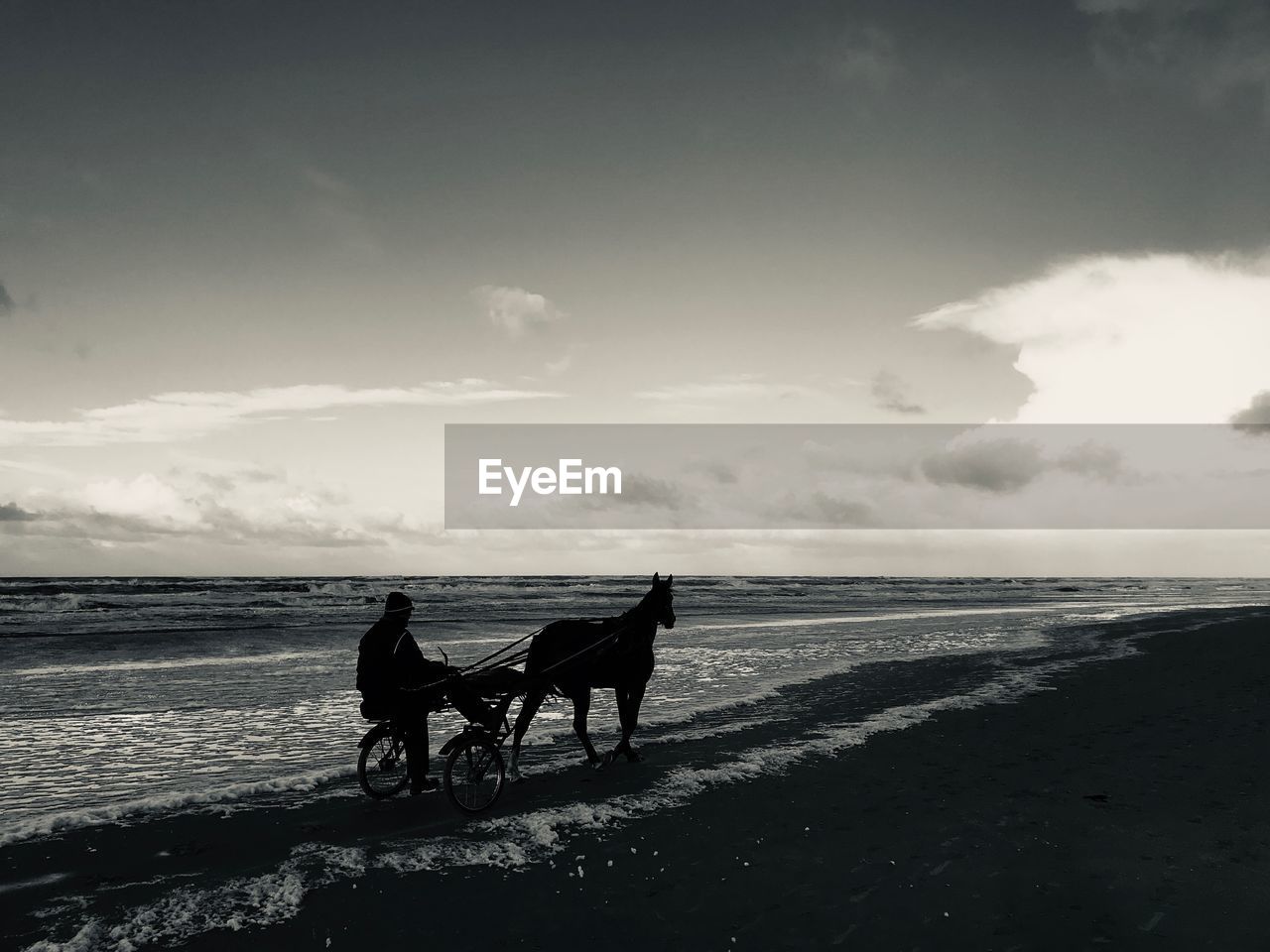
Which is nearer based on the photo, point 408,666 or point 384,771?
point 408,666

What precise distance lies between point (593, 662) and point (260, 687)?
10084 millimetres

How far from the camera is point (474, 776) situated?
24.9 ft

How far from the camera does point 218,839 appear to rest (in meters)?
6.90

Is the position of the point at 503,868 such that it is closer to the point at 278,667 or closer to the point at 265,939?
the point at 265,939

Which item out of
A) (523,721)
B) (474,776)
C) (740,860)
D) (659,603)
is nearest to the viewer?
(740,860)

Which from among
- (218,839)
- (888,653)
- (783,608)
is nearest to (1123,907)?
(218,839)

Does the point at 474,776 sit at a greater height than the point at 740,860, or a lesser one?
greater

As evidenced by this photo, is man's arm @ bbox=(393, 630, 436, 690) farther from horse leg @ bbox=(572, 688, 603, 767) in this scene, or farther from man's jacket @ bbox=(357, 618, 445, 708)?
horse leg @ bbox=(572, 688, 603, 767)

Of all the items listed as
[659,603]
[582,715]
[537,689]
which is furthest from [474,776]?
[659,603]

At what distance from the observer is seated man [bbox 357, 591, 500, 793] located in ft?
25.0

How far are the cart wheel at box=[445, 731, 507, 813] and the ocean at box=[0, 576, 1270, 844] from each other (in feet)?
4.50

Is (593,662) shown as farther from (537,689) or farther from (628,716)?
(628,716)

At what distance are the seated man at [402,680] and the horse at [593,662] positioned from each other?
0.79 metres

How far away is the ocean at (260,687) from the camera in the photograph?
8836mm
